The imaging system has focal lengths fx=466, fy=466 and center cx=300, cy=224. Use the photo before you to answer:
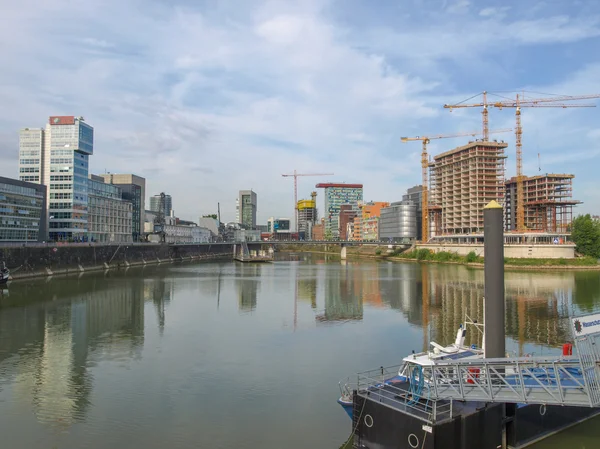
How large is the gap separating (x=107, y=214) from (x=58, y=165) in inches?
1246

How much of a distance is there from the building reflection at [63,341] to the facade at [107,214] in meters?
79.0

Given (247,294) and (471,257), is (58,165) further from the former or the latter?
(471,257)

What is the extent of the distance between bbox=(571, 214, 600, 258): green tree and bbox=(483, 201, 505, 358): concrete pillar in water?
4746 inches

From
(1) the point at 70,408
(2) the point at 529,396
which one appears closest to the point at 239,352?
(1) the point at 70,408

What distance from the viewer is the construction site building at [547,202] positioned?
15912 cm

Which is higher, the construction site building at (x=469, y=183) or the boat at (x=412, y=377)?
the construction site building at (x=469, y=183)

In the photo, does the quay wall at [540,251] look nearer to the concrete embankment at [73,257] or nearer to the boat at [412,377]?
the concrete embankment at [73,257]

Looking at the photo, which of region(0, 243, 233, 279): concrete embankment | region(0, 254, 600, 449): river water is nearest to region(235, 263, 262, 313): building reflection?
region(0, 254, 600, 449): river water

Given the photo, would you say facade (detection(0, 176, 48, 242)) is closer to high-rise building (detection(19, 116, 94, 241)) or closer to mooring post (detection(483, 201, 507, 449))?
high-rise building (detection(19, 116, 94, 241))

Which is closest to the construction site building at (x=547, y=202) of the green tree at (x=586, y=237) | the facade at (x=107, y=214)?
the green tree at (x=586, y=237)

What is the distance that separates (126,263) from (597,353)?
117 meters

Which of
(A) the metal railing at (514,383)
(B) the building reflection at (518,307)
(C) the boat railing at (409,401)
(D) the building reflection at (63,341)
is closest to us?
(A) the metal railing at (514,383)

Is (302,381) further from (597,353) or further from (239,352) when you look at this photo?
(597,353)

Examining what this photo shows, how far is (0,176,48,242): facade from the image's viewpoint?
93250 mm
